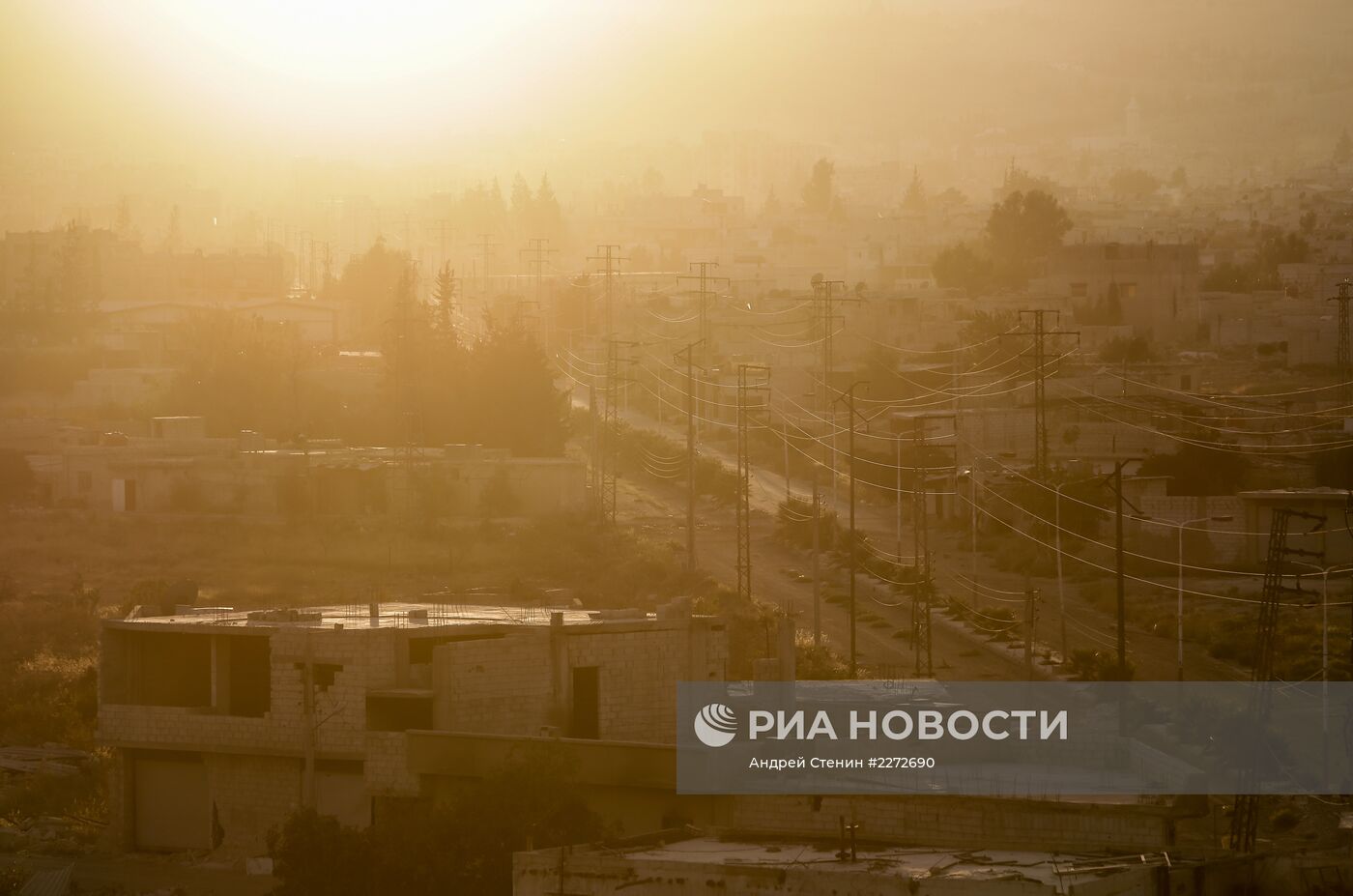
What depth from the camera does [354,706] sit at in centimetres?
1471

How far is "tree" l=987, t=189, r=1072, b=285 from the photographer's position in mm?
55406

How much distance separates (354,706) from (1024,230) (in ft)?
145

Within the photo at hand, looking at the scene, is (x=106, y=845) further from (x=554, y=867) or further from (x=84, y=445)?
(x=84, y=445)

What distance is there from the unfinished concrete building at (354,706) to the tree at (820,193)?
6330 centimetres

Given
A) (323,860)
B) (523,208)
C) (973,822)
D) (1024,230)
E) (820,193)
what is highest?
(820,193)

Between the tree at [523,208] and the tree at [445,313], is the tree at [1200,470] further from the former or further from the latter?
the tree at [523,208]

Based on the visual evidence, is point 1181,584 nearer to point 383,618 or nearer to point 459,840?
point 383,618

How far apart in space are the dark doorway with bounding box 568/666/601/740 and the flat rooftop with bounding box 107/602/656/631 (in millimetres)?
421

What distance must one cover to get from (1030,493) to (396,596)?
26.6 feet

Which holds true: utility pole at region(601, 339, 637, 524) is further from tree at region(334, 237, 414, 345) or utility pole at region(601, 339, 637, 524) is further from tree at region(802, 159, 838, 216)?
tree at region(802, 159, 838, 216)

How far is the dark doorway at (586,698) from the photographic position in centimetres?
1508

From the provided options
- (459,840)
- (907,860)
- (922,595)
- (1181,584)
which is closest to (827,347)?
(922,595)

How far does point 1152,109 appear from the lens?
13350 cm

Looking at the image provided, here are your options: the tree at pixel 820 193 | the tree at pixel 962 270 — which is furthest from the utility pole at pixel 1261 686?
the tree at pixel 820 193
